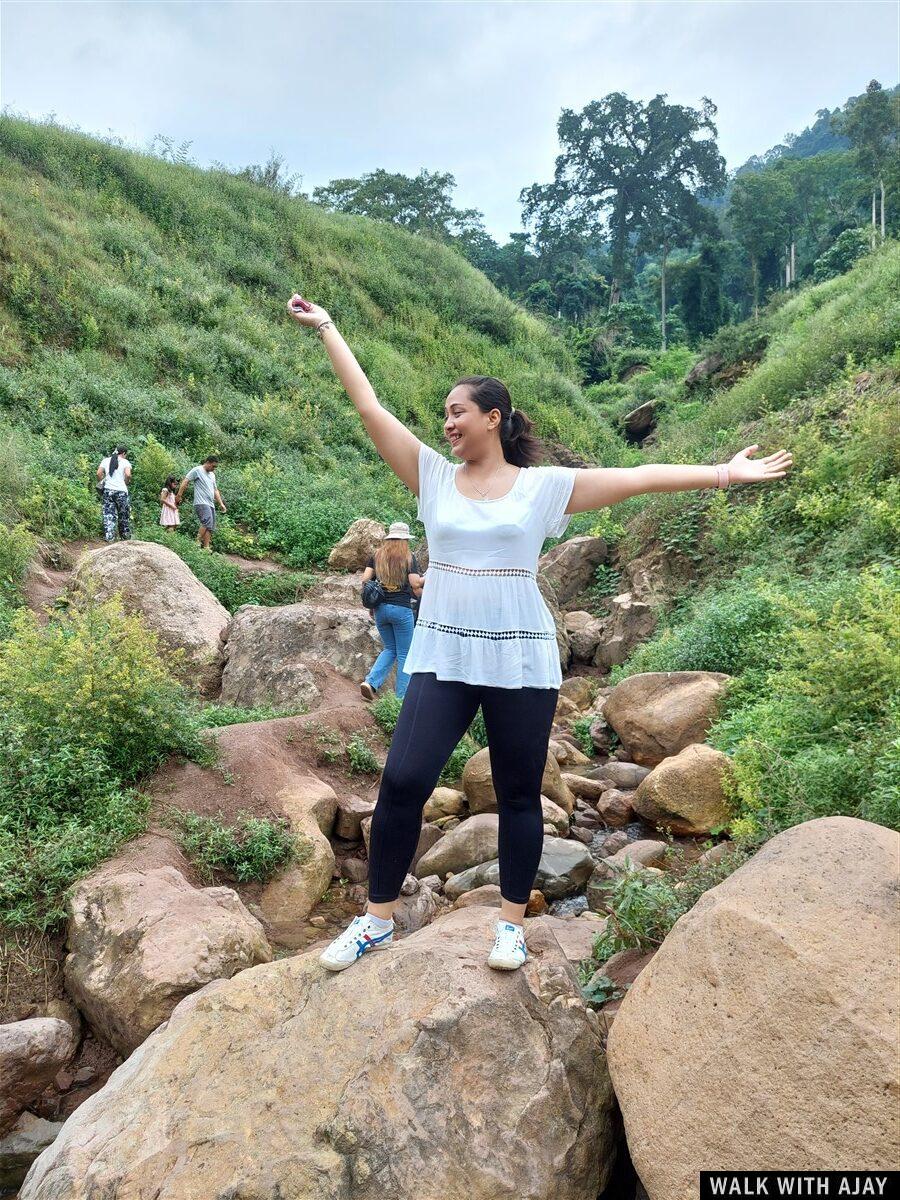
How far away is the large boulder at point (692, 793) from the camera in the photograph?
5324mm

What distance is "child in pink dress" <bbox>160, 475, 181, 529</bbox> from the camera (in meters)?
12.1

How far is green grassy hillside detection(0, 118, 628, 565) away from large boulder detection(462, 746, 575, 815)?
736 centimetres

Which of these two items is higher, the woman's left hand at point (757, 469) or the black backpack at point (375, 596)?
the woman's left hand at point (757, 469)

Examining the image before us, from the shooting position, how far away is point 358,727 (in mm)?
6727

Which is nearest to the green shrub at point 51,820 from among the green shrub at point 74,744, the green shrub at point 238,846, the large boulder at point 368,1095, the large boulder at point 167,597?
the green shrub at point 74,744

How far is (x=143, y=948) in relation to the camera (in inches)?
149

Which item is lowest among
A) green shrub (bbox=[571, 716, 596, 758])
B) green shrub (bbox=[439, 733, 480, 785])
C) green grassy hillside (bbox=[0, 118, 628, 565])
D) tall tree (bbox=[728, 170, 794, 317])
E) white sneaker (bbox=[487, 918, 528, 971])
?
green shrub (bbox=[571, 716, 596, 758])

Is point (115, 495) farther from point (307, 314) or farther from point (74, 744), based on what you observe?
point (307, 314)

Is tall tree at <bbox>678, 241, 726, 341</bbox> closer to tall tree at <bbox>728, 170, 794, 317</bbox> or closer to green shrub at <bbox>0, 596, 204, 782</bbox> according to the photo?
tall tree at <bbox>728, 170, 794, 317</bbox>

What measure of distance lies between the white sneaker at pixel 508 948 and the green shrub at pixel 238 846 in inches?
103

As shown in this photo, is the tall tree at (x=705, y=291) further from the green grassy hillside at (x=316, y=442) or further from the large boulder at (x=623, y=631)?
the large boulder at (x=623, y=631)

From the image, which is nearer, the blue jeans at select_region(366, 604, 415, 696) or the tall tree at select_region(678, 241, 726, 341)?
the blue jeans at select_region(366, 604, 415, 696)

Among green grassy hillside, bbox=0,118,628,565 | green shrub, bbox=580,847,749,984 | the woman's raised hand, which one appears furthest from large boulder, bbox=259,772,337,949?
green grassy hillside, bbox=0,118,628,565

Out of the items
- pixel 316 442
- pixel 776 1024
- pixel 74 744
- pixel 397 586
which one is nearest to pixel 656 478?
pixel 776 1024
